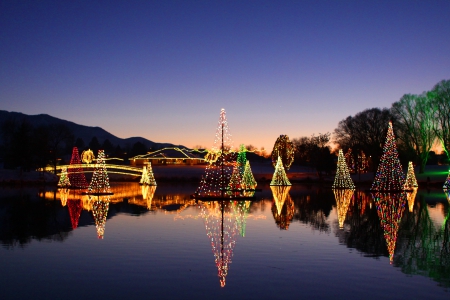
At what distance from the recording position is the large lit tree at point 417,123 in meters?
63.4

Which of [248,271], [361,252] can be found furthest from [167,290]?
[361,252]

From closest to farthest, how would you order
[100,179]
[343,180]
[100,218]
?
[100,218], [100,179], [343,180]

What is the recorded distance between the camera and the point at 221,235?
17.0 m

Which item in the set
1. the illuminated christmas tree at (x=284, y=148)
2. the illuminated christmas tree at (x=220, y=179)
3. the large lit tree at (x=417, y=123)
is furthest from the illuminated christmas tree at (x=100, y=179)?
the large lit tree at (x=417, y=123)

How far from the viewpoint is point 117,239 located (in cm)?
1606

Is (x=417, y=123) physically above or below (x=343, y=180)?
above

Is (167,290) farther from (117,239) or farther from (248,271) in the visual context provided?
(117,239)

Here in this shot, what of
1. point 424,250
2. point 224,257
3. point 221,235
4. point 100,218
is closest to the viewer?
point 224,257

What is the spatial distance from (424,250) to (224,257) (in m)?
6.04

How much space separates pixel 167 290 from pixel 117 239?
7102 millimetres

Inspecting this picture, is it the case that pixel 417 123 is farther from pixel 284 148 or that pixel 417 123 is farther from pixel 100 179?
pixel 100 179

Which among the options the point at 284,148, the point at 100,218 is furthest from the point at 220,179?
the point at 100,218

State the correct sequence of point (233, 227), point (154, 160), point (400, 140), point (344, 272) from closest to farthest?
point (344, 272) < point (233, 227) < point (400, 140) < point (154, 160)

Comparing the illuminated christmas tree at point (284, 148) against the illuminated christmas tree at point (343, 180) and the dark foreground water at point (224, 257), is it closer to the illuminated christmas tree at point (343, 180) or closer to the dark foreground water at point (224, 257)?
the illuminated christmas tree at point (343, 180)
